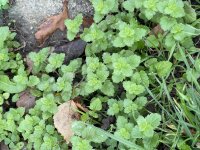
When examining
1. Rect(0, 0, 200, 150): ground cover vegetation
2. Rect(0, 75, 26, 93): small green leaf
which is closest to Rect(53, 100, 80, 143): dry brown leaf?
Rect(0, 0, 200, 150): ground cover vegetation

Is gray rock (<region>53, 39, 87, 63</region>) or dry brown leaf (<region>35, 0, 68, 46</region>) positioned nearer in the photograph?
gray rock (<region>53, 39, 87, 63</region>)

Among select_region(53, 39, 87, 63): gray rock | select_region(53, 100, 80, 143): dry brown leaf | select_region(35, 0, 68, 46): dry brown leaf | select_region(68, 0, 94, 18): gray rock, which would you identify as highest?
select_region(68, 0, 94, 18): gray rock

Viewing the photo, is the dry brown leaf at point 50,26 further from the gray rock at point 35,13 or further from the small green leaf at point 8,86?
the small green leaf at point 8,86

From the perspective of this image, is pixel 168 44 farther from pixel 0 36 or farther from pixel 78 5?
pixel 0 36

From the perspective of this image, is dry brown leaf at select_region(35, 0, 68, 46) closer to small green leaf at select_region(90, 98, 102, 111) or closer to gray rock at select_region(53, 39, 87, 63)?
gray rock at select_region(53, 39, 87, 63)

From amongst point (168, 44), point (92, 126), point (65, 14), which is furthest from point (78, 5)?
point (92, 126)

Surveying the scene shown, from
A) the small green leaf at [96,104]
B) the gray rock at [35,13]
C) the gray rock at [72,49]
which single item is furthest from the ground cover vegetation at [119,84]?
the gray rock at [35,13]
